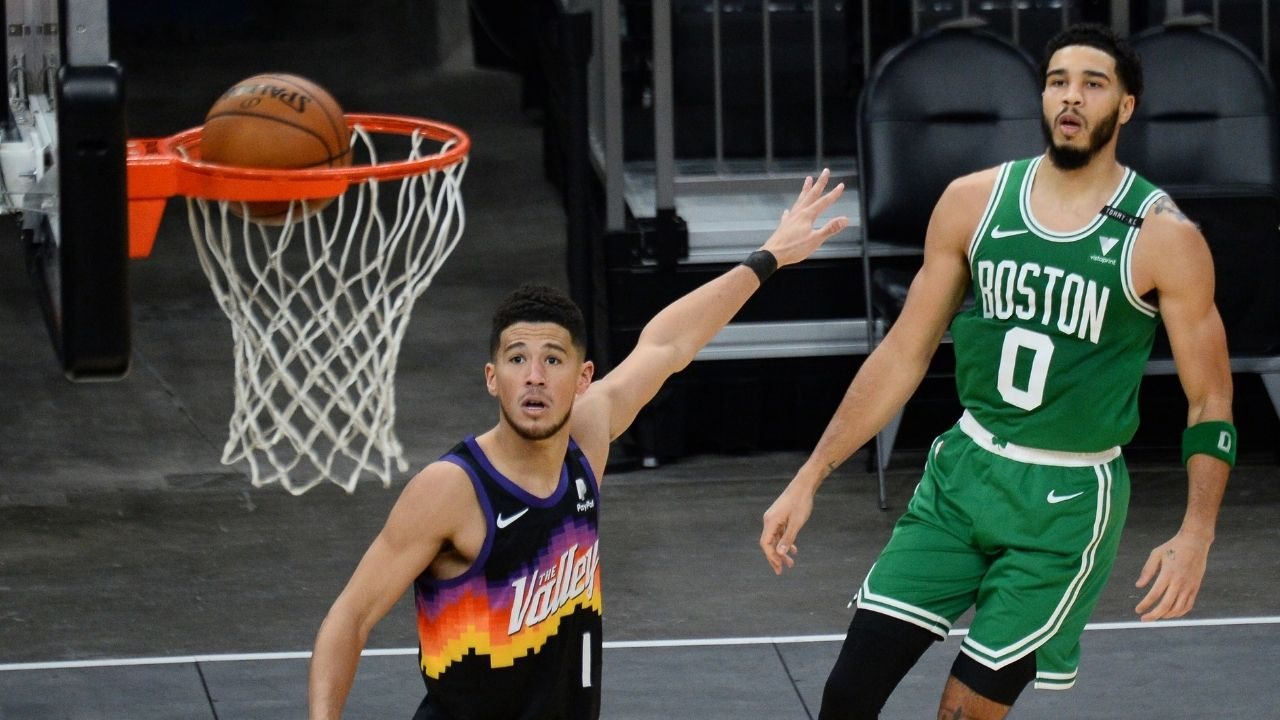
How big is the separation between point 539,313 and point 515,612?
559 mm

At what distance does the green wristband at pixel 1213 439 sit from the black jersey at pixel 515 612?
133cm

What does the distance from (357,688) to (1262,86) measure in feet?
14.0

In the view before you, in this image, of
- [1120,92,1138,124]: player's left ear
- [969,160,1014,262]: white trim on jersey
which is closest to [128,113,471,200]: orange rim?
[969,160,1014,262]: white trim on jersey

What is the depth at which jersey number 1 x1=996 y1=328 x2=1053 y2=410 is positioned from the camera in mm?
4641

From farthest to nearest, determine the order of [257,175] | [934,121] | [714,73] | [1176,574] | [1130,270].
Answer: [714,73] < [934,121] < [257,175] < [1130,270] < [1176,574]

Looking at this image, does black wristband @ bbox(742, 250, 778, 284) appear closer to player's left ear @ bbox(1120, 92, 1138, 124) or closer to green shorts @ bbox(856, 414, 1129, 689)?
green shorts @ bbox(856, 414, 1129, 689)

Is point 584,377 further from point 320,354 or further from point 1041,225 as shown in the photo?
point 320,354

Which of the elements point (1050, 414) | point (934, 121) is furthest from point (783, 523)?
point (934, 121)

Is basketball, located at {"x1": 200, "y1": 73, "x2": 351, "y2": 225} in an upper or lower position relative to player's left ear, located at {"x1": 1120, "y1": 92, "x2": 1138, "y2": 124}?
lower

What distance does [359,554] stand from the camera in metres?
7.36

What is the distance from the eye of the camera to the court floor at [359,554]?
6070mm

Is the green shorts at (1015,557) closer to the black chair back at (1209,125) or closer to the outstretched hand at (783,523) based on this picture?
the outstretched hand at (783,523)

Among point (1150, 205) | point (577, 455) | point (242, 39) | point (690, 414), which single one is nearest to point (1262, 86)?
point (690, 414)

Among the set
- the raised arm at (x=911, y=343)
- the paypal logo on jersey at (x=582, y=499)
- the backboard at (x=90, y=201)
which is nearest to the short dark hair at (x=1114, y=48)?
the raised arm at (x=911, y=343)
